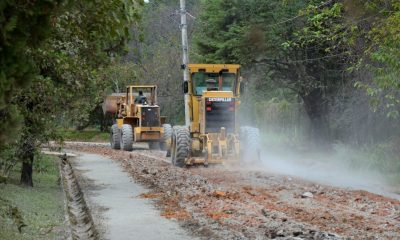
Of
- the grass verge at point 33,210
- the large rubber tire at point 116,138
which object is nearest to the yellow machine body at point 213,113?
the grass verge at point 33,210

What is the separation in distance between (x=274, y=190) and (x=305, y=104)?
15.2m

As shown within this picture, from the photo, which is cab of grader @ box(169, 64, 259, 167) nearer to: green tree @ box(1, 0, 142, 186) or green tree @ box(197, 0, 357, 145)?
green tree @ box(1, 0, 142, 186)

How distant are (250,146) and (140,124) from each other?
12709 mm

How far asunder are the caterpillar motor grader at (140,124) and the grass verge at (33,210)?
40.2 ft

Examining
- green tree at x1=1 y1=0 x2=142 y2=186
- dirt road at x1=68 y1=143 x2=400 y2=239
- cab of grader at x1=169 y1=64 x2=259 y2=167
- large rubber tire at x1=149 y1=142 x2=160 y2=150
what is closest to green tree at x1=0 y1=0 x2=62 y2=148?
green tree at x1=1 y1=0 x2=142 y2=186

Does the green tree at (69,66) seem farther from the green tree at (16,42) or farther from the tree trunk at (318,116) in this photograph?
the tree trunk at (318,116)

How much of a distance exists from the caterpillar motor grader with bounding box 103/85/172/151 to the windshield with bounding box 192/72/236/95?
9.57 meters

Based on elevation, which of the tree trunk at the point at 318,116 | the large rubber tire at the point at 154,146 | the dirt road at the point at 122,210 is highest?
the tree trunk at the point at 318,116

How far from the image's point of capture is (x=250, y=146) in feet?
71.0

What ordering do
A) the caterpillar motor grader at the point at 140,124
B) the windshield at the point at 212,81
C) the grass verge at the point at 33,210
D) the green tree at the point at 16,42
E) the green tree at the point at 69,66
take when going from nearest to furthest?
1. the green tree at the point at 16,42
2. the green tree at the point at 69,66
3. the grass verge at the point at 33,210
4. the windshield at the point at 212,81
5. the caterpillar motor grader at the point at 140,124

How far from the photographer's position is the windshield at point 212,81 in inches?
901

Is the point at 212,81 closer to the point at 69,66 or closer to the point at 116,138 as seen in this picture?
the point at 69,66

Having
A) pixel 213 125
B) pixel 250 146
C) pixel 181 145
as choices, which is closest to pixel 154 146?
pixel 181 145

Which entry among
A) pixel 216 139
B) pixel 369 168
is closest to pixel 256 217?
pixel 216 139
